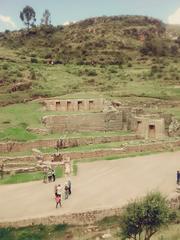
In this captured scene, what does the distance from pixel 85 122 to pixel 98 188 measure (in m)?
12.5

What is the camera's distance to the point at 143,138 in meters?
34.0

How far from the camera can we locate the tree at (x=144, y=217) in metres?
18.3

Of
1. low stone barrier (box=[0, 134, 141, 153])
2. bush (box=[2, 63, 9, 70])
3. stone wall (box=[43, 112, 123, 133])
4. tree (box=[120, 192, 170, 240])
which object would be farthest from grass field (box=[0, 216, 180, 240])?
bush (box=[2, 63, 9, 70])

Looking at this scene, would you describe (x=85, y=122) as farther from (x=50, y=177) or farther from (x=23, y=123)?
(x=50, y=177)

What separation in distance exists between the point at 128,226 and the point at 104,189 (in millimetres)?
5509

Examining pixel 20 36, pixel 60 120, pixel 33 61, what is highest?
pixel 20 36

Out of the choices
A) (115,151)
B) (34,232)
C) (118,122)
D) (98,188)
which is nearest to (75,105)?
(118,122)

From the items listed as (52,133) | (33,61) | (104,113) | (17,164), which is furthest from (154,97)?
(33,61)

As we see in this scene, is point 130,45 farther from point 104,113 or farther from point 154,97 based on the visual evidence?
point 104,113

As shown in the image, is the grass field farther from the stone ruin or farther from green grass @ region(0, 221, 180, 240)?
the stone ruin

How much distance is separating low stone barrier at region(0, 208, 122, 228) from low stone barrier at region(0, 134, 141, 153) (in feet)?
36.4

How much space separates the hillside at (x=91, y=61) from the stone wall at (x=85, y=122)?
8.17 metres

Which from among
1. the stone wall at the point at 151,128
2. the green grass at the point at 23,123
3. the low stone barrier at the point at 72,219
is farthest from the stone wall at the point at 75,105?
the low stone barrier at the point at 72,219

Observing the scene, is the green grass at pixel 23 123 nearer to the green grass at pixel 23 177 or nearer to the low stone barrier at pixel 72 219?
the green grass at pixel 23 177
